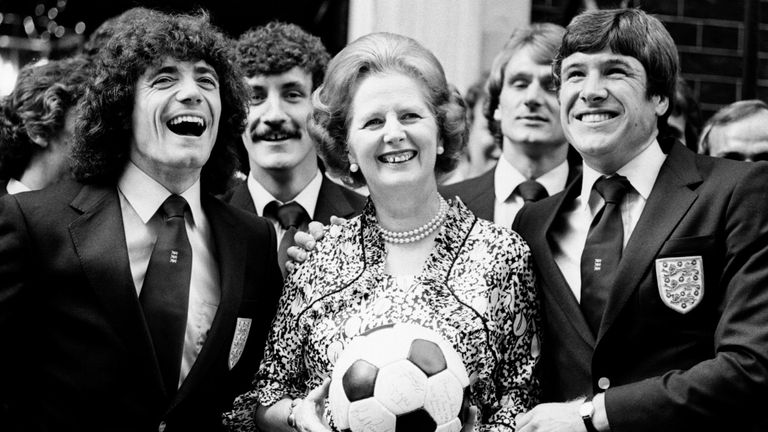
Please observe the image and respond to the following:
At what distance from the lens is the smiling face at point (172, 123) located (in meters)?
3.71

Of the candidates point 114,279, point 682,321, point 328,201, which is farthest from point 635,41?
point 114,279

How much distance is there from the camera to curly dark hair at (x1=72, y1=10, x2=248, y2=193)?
12.3ft

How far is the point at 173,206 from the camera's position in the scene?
3729mm

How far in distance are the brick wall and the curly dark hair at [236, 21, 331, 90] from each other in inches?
108

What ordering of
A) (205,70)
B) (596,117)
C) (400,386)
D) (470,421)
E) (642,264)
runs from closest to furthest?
(400,386)
(470,421)
(642,264)
(596,117)
(205,70)

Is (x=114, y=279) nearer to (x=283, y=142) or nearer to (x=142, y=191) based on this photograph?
(x=142, y=191)

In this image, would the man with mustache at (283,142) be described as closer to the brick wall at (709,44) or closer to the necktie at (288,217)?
the necktie at (288,217)

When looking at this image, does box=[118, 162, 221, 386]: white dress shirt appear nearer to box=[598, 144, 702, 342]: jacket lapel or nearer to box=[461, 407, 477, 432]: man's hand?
box=[461, 407, 477, 432]: man's hand

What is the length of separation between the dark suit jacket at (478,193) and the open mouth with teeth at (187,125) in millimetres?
1487

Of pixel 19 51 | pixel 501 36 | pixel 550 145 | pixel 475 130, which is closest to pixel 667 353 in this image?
pixel 550 145

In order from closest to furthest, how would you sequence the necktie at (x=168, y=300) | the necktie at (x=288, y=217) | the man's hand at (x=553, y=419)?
the man's hand at (x=553, y=419), the necktie at (x=168, y=300), the necktie at (x=288, y=217)

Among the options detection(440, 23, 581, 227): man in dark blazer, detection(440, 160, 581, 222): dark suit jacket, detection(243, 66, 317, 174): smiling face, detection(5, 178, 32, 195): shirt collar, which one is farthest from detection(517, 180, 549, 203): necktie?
detection(5, 178, 32, 195): shirt collar

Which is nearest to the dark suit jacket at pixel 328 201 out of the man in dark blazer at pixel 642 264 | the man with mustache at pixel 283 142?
the man with mustache at pixel 283 142

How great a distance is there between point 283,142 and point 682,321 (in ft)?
7.26
